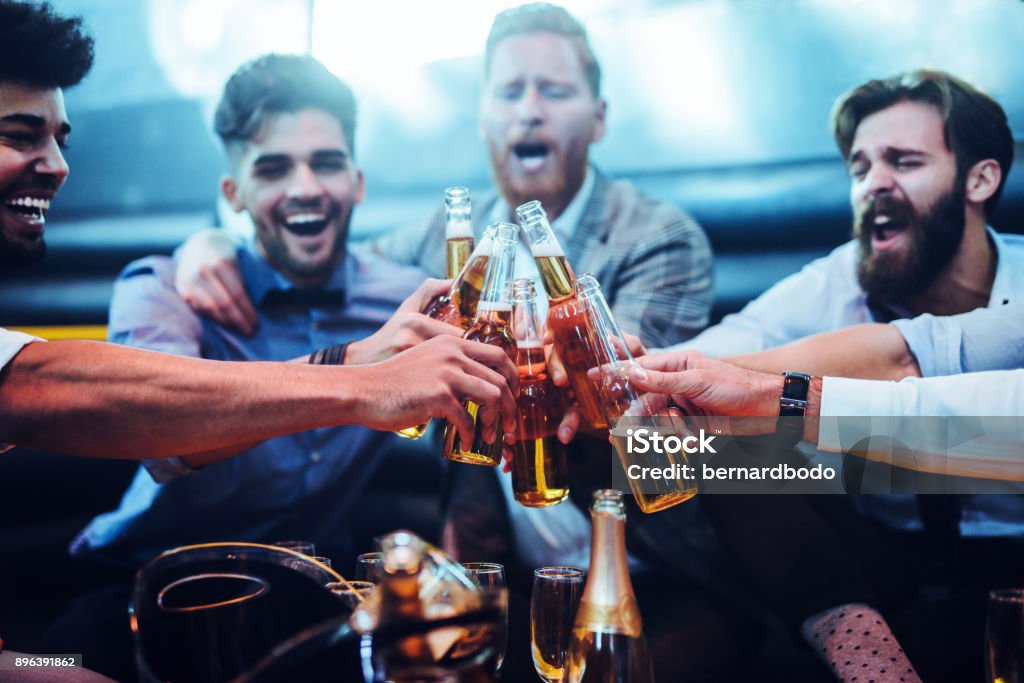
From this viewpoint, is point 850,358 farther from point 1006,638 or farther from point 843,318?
point 1006,638

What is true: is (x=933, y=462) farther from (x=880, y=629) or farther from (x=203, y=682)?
(x=203, y=682)

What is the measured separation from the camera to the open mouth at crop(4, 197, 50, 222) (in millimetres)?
1761

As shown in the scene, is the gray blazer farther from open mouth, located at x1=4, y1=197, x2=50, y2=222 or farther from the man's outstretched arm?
open mouth, located at x1=4, y1=197, x2=50, y2=222

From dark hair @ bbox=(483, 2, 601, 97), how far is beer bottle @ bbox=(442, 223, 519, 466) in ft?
2.71

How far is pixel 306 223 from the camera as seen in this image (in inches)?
76.5

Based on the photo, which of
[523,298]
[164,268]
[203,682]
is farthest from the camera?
[164,268]

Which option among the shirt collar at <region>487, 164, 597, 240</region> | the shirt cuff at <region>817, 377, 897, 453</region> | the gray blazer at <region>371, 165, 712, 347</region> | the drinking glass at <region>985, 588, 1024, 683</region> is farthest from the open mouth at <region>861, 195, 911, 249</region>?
the drinking glass at <region>985, 588, 1024, 683</region>

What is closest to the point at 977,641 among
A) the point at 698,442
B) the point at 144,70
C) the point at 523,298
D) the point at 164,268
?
the point at 698,442

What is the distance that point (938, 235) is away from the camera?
170 cm

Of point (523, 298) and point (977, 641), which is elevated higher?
point (523, 298)

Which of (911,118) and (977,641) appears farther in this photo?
(911,118)

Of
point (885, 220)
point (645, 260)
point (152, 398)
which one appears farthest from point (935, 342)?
point (152, 398)

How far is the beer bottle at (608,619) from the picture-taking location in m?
0.82

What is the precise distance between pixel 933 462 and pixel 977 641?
0.30 metres
